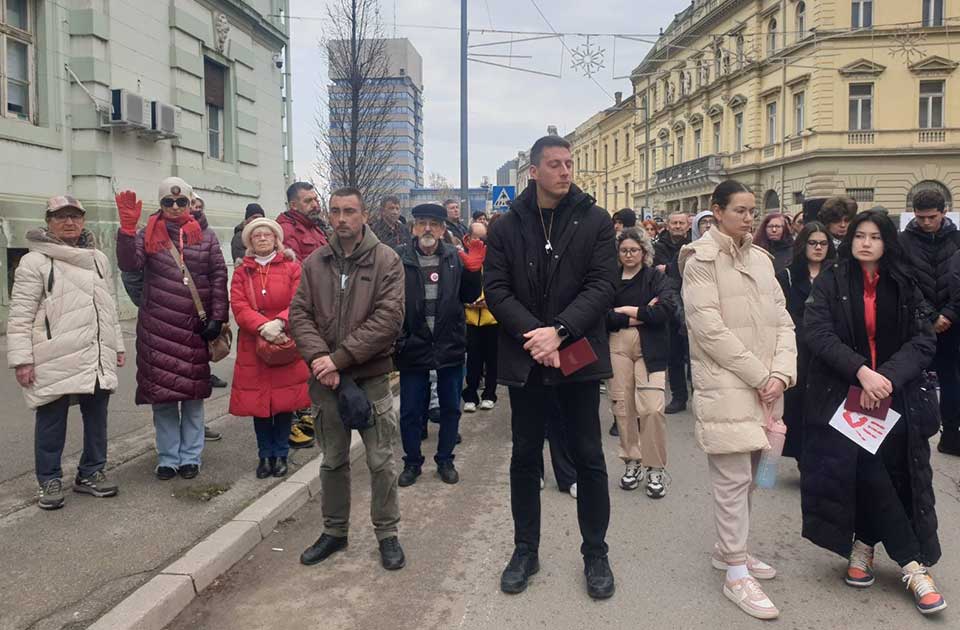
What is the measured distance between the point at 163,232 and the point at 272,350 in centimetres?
117

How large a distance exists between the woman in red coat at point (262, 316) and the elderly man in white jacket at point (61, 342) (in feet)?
2.86

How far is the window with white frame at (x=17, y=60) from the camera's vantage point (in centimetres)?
1067

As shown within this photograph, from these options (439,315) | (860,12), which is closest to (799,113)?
(860,12)

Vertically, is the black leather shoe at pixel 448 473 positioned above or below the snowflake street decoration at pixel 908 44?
below

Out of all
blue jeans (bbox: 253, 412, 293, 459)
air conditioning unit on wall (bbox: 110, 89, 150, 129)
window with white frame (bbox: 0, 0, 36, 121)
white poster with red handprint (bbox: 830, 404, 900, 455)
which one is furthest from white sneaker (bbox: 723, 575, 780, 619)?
air conditioning unit on wall (bbox: 110, 89, 150, 129)

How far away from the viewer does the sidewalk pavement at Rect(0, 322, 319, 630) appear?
3.74 metres

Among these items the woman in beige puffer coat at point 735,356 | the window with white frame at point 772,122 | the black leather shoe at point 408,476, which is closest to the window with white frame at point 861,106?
the window with white frame at point 772,122

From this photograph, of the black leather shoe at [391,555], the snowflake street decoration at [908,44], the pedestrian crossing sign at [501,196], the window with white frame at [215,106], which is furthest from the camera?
the snowflake street decoration at [908,44]

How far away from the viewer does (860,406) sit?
3867 mm

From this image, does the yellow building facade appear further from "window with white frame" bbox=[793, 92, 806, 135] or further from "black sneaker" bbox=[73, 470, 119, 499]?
"black sneaker" bbox=[73, 470, 119, 499]

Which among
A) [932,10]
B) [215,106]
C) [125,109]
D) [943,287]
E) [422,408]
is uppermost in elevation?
[932,10]

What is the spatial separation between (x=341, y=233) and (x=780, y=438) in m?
2.67

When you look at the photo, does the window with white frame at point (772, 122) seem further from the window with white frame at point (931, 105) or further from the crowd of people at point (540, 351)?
the crowd of people at point (540, 351)

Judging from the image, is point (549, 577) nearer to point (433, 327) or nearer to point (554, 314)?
point (554, 314)
